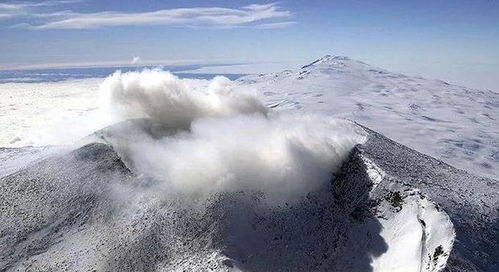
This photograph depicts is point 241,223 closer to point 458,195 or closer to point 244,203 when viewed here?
point 244,203

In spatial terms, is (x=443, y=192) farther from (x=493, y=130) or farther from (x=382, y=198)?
(x=493, y=130)

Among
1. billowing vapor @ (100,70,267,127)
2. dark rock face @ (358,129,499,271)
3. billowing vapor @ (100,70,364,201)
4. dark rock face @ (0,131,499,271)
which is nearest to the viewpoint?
dark rock face @ (358,129,499,271)

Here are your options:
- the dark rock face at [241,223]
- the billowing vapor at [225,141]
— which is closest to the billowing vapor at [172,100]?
the billowing vapor at [225,141]

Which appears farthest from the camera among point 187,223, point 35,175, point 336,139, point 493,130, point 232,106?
point 493,130

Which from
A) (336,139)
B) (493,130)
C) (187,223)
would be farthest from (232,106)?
(493,130)

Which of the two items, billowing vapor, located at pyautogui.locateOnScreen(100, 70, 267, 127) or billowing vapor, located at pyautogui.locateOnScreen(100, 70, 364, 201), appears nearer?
billowing vapor, located at pyautogui.locateOnScreen(100, 70, 364, 201)

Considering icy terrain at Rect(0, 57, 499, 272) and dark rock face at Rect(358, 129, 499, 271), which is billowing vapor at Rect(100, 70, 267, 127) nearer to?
icy terrain at Rect(0, 57, 499, 272)

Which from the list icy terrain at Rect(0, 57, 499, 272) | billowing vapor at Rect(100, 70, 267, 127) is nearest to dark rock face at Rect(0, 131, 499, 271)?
icy terrain at Rect(0, 57, 499, 272)
